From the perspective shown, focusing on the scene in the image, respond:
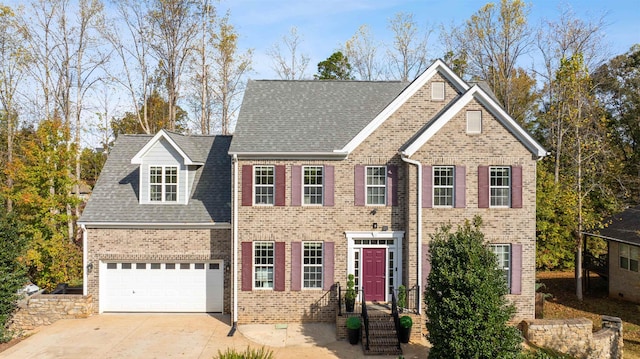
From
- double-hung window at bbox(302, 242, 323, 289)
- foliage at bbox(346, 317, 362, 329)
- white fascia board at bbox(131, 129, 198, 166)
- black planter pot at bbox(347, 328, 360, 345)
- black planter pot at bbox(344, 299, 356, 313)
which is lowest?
black planter pot at bbox(347, 328, 360, 345)

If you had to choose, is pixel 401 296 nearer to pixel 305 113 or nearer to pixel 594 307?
pixel 305 113

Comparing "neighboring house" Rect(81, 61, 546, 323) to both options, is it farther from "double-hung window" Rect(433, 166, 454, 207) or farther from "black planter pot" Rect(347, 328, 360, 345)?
"black planter pot" Rect(347, 328, 360, 345)

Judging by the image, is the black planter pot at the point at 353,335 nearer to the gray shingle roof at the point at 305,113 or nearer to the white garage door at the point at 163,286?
the white garage door at the point at 163,286

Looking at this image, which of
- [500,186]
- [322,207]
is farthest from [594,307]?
[322,207]

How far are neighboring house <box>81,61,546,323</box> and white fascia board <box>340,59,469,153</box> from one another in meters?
0.05

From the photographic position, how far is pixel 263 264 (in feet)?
49.3

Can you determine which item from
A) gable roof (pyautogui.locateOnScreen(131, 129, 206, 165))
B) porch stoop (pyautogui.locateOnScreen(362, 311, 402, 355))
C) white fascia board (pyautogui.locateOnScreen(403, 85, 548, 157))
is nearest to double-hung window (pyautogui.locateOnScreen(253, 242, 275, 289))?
porch stoop (pyautogui.locateOnScreen(362, 311, 402, 355))

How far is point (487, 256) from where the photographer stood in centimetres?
1041

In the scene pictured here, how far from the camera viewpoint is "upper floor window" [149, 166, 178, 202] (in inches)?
634

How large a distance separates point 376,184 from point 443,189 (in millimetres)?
2444

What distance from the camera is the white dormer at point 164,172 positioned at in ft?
52.4

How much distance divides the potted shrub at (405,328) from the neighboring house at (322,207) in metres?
1.58

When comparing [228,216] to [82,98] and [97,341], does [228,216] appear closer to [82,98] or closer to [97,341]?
[97,341]

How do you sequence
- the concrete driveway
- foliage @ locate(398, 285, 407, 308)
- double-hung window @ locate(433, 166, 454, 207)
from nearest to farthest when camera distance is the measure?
the concrete driveway
foliage @ locate(398, 285, 407, 308)
double-hung window @ locate(433, 166, 454, 207)
